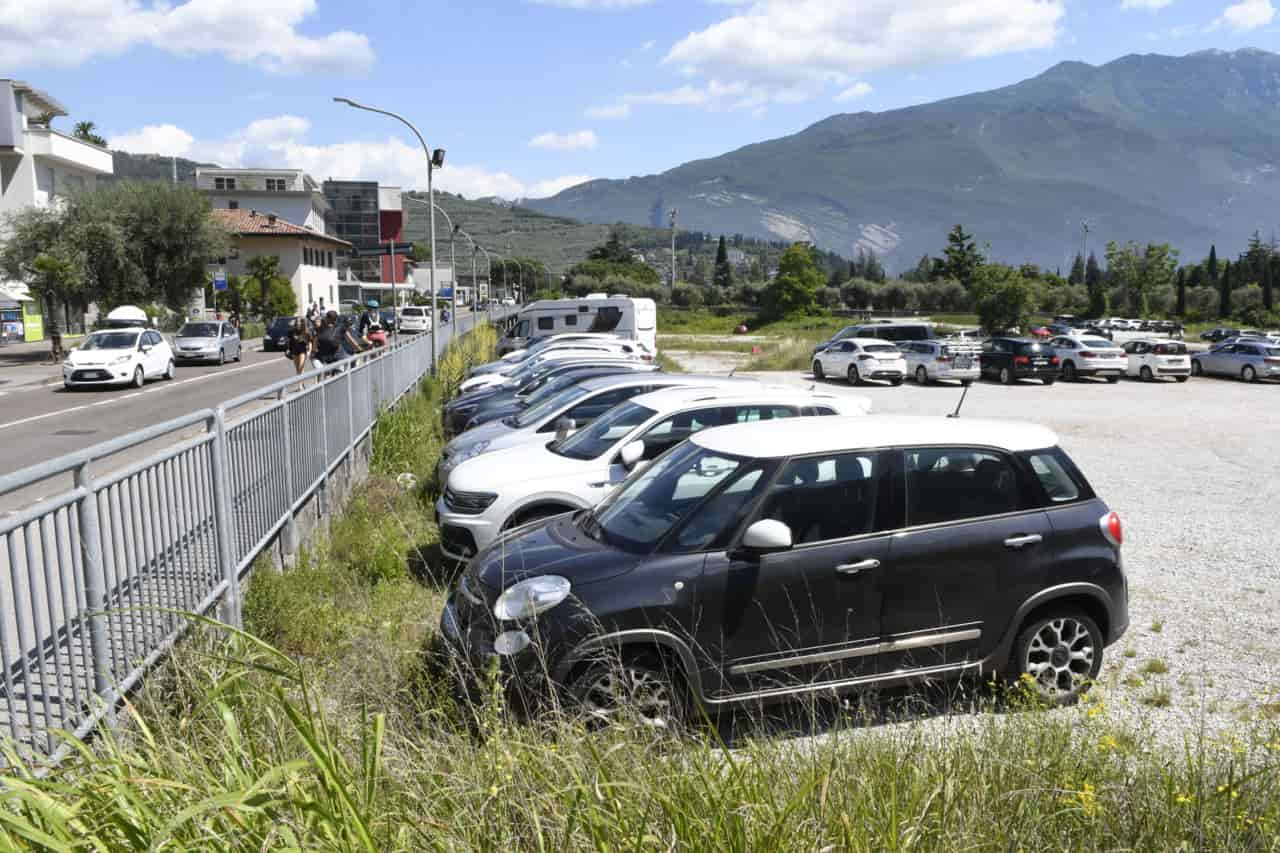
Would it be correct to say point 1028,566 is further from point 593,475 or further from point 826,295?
point 826,295

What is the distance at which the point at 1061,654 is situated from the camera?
5715mm

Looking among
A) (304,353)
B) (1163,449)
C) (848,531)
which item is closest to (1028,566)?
(848,531)

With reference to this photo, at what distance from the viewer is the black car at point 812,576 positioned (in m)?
4.94

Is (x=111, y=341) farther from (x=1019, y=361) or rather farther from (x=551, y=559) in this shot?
(x=1019, y=361)

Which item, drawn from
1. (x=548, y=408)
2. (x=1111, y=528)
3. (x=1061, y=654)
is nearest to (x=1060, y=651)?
(x=1061, y=654)

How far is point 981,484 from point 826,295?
10315cm

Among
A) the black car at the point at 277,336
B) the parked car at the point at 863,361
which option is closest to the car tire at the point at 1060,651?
the parked car at the point at 863,361

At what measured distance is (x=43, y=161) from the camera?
5403 cm

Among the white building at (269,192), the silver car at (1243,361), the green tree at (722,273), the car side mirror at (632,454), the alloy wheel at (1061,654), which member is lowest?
the silver car at (1243,361)

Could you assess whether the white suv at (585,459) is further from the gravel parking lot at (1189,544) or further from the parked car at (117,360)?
the parked car at (117,360)

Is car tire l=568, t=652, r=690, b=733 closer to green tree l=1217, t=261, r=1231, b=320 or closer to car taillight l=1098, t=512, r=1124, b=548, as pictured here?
car taillight l=1098, t=512, r=1124, b=548

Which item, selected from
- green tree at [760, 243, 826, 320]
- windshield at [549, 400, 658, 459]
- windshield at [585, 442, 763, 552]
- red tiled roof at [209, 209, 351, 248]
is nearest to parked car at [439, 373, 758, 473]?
windshield at [549, 400, 658, 459]

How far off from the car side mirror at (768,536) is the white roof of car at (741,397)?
12.0ft

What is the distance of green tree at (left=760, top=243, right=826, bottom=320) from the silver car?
53710mm
